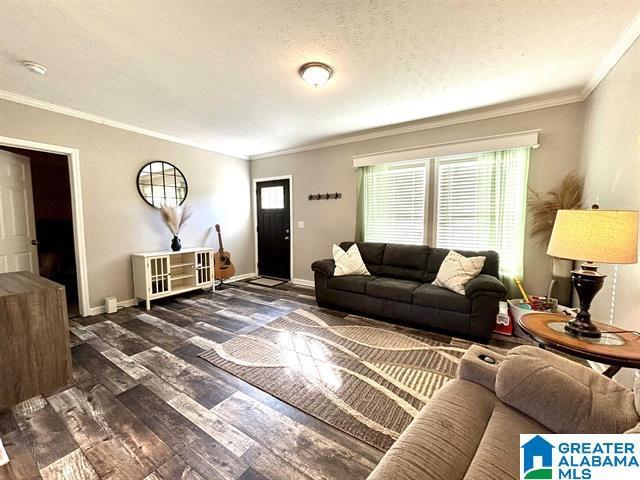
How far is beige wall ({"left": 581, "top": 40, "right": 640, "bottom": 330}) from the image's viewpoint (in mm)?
1747

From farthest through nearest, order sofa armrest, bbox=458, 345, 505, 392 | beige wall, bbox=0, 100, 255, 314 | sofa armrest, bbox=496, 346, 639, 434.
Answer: beige wall, bbox=0, 100, 255, 314, sofa armrest, bbox=458, 345, 505, 392, sofa armrest, bbox=496, 346, 639, 434

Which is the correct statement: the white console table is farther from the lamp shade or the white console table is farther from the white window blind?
the lamp shade

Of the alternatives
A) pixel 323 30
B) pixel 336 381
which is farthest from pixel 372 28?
pixel 336 381

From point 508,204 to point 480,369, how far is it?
2649mm

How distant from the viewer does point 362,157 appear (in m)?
4.13

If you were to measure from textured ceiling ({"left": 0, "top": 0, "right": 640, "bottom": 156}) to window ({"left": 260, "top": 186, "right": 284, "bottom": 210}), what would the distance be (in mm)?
2120

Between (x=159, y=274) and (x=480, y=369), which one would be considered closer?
(x=480, y=369)

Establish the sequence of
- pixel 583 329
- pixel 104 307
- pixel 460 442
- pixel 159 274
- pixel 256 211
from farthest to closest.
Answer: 1. pixel 256 211
2. pixel 159 274
3. pixel 104 307
4. pixel 583 329
5. pixel 460 442

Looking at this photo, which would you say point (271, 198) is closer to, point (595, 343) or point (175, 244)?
point (175, 244)

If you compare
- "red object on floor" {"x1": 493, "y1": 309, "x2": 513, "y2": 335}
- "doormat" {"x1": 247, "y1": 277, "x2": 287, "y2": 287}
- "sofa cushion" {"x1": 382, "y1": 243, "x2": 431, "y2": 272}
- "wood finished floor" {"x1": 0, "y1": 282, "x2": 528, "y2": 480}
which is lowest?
"wood finished floor" {"x1": 0, "y1": 282, "x2": 528, "y2": 480}

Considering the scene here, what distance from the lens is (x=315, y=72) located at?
224cm

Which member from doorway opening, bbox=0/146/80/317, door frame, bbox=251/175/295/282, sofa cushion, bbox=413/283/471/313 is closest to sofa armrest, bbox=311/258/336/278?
sofa cushion, bbox=413/283/471/313

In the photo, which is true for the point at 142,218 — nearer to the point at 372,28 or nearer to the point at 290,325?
the point at 290,325

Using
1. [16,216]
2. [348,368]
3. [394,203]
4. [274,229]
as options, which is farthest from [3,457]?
[274,229]
